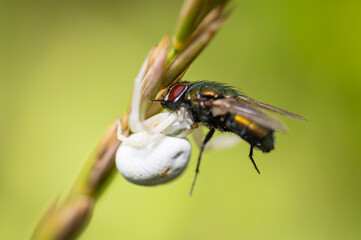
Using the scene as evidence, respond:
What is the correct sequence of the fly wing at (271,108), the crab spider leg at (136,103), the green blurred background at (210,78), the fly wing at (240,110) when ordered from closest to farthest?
the crab spider leg at (136,103)
the fly wing at (240,110)
the fly wing at (271,108)
the green blurred background at (210,78)

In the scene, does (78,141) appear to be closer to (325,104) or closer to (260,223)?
(260,223)

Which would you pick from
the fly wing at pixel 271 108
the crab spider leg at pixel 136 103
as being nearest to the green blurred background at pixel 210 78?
the fly wing at pixel 271 108

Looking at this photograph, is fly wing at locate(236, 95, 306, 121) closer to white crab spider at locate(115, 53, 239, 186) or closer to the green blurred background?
white crab spider at locate(115, 53, 239, 186)

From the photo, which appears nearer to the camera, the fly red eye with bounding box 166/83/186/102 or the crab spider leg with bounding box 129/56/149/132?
the crab spider leg with bounding box 129/56/149/132

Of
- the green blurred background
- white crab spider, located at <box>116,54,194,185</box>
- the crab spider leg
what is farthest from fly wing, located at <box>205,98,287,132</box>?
the green blurred background

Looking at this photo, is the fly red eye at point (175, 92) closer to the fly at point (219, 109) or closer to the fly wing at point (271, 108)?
the fly at point (219, 109)

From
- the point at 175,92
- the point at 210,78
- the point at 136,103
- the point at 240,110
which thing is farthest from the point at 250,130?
the point at 210,78

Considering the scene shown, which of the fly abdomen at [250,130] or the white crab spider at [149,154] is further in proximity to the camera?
the fly abdomen at [250,130]

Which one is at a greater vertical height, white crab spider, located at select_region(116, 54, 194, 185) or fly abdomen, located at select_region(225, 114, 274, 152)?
fly abdomen, located at select_region(225, 114, 274, 152)

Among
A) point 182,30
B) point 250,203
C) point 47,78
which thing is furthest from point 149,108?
point 47,78
